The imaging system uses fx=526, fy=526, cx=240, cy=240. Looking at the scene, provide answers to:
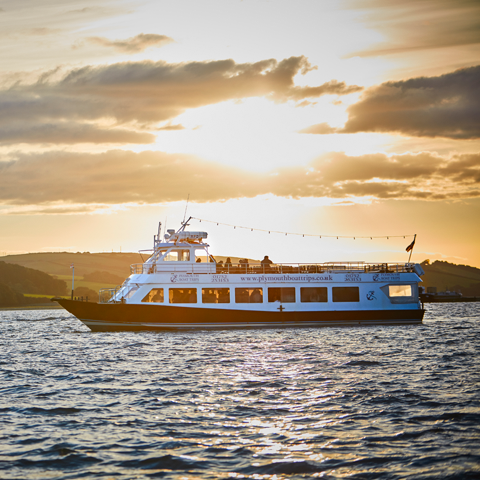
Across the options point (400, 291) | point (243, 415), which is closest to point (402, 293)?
point (400, 291)

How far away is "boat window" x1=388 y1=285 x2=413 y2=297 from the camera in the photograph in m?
39.2

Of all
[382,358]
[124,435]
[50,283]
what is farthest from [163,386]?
[50,283]

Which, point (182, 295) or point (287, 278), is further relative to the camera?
point (287, 278)

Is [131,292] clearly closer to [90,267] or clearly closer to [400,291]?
[400,291]

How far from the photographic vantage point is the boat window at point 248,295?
3691cm

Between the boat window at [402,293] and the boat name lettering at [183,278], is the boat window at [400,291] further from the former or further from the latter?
the boat name lettering at [183,278]

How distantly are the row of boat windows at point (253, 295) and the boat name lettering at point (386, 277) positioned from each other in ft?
5.62

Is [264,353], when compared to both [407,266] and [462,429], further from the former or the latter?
[407,266]

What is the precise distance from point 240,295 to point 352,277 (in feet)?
27.6

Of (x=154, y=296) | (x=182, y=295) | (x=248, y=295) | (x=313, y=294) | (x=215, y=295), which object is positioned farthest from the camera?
(x=313, y=294)

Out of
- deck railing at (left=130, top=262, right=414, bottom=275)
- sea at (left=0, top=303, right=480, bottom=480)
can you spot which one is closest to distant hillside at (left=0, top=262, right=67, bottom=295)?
deck railing at (left=130, top=262, right=414, bottom=275)

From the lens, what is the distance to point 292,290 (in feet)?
124

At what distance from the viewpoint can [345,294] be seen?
126ft

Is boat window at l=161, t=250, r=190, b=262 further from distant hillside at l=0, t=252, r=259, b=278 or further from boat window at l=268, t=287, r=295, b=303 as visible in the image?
distant hillside at l=0, t=252, r=259, b=278
